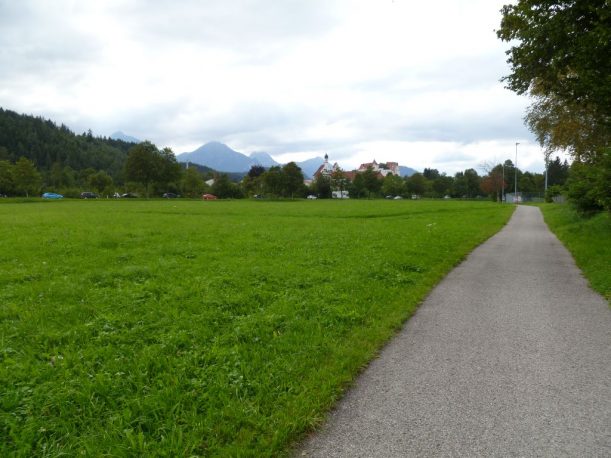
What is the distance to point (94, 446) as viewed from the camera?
304cm

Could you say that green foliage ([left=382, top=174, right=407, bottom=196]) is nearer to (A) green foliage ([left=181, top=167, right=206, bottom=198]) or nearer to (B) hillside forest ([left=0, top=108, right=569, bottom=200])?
(B) hillside forest ([left=0, top=108, right=569, bottom=200])

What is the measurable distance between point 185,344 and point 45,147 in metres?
185

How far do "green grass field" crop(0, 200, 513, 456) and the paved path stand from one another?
0.36 meters

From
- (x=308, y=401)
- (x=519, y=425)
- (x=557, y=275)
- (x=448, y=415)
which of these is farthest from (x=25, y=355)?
(x=557, y=275)

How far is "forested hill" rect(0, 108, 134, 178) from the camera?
153500 millimetres

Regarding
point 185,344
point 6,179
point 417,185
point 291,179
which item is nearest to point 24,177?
point 6,179

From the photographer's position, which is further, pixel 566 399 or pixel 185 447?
pixel 566 399

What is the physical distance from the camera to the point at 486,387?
3.93 meters

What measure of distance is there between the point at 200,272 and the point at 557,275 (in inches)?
328

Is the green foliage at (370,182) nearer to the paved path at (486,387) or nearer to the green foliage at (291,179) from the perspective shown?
the green foliage at (291,179)

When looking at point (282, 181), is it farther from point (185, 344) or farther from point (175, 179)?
point (185, 344)

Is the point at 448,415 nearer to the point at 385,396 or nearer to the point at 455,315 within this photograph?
the point at 385,396

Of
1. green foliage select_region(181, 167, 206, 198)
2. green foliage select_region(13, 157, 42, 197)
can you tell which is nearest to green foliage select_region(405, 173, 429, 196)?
green foliage select_region(181, 167, 206, 198)

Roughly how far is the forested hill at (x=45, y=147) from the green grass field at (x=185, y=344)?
152757 mm
